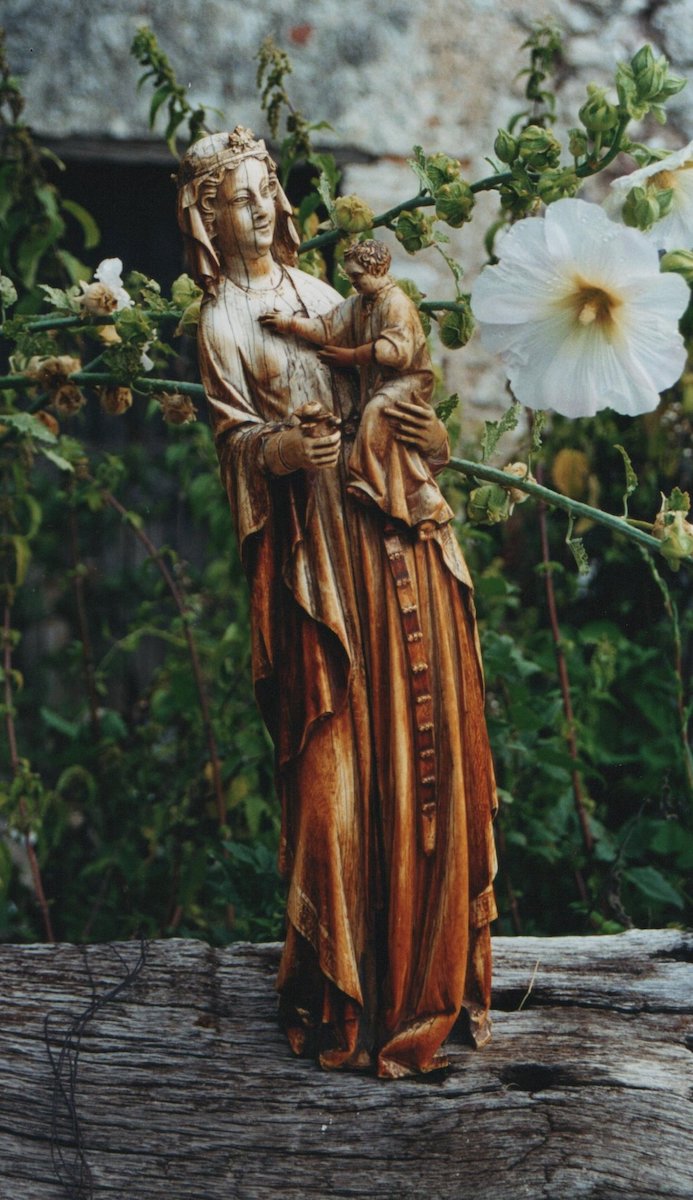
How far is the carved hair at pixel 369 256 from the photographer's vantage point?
1.57 m

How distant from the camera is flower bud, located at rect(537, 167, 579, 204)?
162cm

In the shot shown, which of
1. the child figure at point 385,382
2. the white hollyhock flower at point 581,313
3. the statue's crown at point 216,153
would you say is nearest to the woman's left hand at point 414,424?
the child figure at point 385,382

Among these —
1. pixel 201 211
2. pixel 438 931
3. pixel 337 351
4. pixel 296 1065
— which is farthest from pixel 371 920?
pixel 201 211

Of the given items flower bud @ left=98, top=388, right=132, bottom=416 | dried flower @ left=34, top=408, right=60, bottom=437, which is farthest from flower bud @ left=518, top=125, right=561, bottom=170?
dried flower @ left=34, top=408, right=60, bottom=437

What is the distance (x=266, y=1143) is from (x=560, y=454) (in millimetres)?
1749

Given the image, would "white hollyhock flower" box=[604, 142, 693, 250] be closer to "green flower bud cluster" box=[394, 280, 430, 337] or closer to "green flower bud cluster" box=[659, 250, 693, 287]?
"green flower bud cluster" box=[659, 250, 693, 287]

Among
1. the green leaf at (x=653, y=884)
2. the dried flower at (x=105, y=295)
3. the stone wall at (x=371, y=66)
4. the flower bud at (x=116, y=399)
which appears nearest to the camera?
the dried flower at (x=105, y=295)

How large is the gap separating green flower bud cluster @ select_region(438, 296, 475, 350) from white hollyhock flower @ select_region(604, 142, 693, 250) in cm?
20

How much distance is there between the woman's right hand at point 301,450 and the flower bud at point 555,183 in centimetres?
37

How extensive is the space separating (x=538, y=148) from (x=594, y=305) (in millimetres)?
239

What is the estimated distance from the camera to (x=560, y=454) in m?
3.01

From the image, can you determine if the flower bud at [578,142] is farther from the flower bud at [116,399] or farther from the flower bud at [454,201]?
the flower bud at [116,399]

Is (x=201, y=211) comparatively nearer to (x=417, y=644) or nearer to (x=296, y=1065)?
(x=417, y=644)

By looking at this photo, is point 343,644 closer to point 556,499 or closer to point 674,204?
point 556,499
